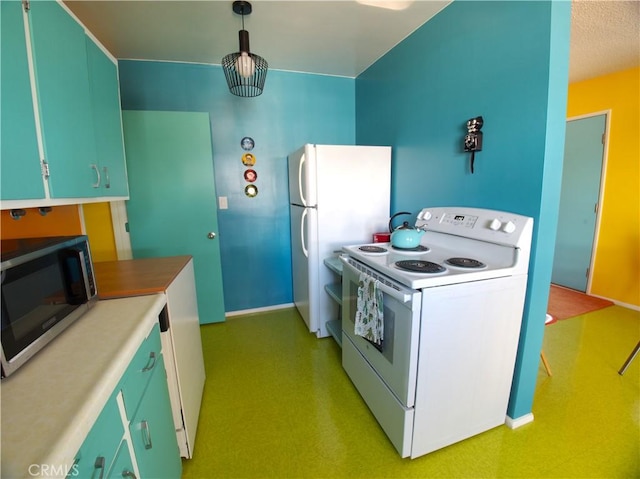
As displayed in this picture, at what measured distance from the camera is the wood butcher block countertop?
1244mm

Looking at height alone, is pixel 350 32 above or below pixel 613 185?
above

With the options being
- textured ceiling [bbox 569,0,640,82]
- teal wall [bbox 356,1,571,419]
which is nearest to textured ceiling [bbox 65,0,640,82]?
textured ceiling [bbox 569,0,640,82]

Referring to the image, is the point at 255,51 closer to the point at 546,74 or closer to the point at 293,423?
the point at 546,74

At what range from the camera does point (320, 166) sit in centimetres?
226

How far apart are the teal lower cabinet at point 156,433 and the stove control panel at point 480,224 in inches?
66.7

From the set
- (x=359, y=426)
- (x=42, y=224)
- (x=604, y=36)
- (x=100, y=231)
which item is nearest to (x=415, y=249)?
(x=359, y=426)

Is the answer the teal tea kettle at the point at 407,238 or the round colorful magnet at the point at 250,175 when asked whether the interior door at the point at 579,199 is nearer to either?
the teal tea kettle at the point at 407,238

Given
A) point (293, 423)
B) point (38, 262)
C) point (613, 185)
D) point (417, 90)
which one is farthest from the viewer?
point (613, 185)

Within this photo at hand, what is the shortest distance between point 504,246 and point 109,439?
1.71 meters

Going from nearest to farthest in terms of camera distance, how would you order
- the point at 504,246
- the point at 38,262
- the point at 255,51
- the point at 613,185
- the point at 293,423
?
1. the point at 38,262
2. the point at 504,246
3. the point at 293,423
4. the point at 255,51
5. the point at 613,185

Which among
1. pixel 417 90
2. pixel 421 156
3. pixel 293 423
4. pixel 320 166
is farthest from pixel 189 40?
pixel 293 423

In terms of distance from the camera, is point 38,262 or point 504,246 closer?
point 38,262

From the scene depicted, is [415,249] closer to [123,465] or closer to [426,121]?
[426,121]

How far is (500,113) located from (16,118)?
6.80 feet
